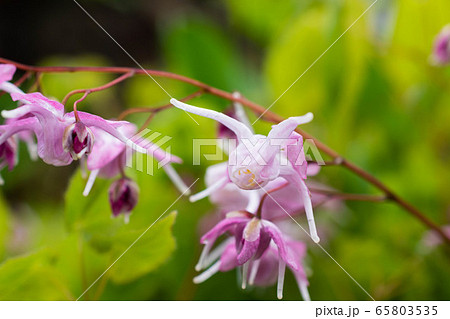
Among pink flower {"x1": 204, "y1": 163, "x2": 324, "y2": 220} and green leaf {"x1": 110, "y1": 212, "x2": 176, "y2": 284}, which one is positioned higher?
pink flower {"x1": 204, "y1": 163, "x2": 324, "y2": 220}

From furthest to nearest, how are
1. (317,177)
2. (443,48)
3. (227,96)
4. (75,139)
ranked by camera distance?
(317,177) < (443,48) < (227,96) < (75,139)

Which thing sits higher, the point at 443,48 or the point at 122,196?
the point at 443,48

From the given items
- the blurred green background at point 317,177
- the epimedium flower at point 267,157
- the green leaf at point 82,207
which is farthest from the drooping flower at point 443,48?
the green leaf at point 82,207

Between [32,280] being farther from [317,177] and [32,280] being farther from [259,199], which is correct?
[317,177]

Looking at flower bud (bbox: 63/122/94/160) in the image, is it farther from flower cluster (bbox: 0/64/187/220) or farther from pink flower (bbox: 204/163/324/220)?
pink flower (bbox: 204/163/324/220)

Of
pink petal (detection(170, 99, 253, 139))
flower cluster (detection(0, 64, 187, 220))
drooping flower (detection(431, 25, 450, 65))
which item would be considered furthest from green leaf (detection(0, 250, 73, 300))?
drooping flower (detection(431, 25, 450, 65))

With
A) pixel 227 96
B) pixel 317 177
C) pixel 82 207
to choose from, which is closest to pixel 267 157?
pixel 227 96
